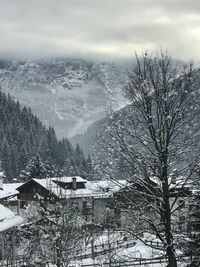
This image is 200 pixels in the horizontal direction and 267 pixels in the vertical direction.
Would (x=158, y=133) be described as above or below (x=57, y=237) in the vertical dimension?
above

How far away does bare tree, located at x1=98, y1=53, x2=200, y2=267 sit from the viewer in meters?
16.3

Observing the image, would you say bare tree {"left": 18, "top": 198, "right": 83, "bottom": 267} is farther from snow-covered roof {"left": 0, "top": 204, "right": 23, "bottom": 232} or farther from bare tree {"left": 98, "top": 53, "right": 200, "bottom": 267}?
bare tree {"left": 98, "top": 53, "right": 200, "bottom": 267}

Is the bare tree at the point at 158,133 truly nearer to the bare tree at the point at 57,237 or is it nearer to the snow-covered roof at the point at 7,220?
the snow-covered roof at the point at 7,220

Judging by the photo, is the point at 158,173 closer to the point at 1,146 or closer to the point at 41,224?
the point at 41,224

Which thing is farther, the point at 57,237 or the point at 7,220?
the point at 57,237

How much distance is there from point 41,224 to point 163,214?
2407cm

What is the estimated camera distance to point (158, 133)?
1641 centimetres

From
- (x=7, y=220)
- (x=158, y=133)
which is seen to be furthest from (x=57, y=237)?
(x=158, y=133)

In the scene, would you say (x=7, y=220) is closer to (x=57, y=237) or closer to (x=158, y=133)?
(x=158, y=133)

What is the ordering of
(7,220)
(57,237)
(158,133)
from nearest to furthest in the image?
(158,133) → (7,220) → (57,237)

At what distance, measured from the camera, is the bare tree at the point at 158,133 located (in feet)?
53.6

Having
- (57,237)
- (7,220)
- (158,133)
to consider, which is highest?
(158,133)

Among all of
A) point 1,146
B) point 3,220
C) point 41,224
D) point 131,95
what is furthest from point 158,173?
point 1,146

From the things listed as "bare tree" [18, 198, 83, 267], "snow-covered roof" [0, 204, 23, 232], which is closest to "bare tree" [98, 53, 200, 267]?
"snow-covered roof" [0, 204, 23, 232]
